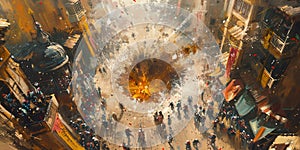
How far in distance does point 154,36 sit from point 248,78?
12.5 m

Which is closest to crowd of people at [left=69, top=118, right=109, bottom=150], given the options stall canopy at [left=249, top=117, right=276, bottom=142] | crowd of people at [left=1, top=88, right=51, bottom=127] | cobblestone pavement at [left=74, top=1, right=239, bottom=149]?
cobblestone pavement at [left=74, top=1, right=239, bottom=149]

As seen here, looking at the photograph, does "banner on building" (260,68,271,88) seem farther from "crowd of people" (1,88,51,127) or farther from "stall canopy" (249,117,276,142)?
"crowd of people" (1,88,51,127)

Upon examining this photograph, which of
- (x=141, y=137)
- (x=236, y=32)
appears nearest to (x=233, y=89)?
(x=236, y=32)

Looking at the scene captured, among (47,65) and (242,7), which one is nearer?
(242,7)

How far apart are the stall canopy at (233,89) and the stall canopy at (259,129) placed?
260cm

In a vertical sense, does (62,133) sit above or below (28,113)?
below

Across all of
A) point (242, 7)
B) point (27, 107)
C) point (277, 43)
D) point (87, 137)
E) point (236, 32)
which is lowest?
point (87, 137)

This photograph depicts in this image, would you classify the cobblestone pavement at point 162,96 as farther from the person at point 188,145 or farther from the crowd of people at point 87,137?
the crowd of people at point 87,137

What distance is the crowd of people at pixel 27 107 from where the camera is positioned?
Result: 1254 centimetres

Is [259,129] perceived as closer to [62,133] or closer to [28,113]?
[62,133]

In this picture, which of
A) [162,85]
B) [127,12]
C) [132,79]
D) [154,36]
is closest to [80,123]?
[132,79]

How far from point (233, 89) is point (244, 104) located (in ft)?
5.34

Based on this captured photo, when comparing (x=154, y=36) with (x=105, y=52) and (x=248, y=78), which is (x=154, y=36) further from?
(x=248, y=78)

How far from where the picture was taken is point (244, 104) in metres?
19.2
